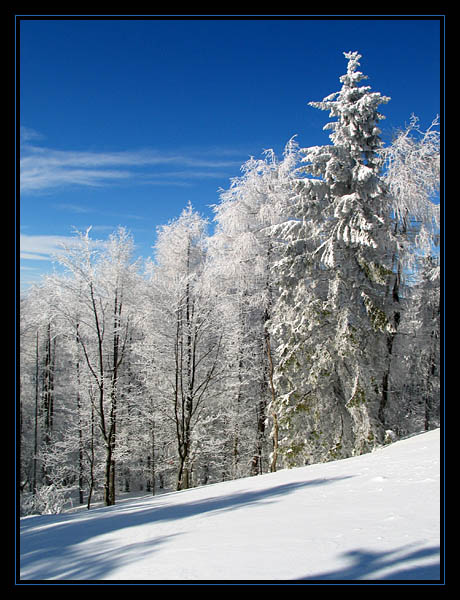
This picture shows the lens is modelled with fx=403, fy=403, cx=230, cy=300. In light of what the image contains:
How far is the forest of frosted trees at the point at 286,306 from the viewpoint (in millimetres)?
11320

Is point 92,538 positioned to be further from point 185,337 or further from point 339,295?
point 185,337

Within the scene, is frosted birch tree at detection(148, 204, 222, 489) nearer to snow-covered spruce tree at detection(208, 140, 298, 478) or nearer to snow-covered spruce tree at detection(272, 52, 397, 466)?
snow-covered spruce tree at detection(208, 140, 298, 478)

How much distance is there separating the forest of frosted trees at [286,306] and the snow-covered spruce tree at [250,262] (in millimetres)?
59

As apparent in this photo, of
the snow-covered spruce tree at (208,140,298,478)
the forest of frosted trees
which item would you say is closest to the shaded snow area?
the forest of frosted trees

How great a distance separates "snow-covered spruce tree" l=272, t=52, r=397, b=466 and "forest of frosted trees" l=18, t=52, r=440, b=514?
1.6 inches

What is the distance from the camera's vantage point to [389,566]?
272cm

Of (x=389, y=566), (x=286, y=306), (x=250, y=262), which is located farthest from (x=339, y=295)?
(x=389, y=566)

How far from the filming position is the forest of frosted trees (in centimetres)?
1132

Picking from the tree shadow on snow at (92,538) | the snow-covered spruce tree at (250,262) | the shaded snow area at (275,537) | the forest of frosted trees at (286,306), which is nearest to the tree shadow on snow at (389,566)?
the shaded snow area at (275,537)
